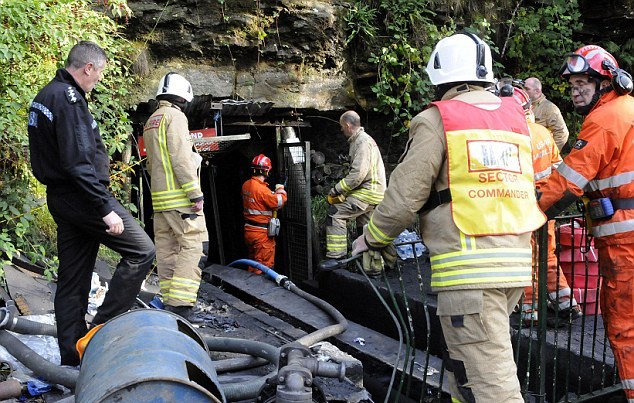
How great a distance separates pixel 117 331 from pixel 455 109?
1.86 meters

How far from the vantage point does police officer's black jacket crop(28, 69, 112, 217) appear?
385 centimetres

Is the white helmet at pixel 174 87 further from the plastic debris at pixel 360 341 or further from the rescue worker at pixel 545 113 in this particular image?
the rescue worker at pixel 545 113

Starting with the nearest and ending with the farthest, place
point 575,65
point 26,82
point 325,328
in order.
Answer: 1. point 575,65
2. point 325,328
3. point 26,82

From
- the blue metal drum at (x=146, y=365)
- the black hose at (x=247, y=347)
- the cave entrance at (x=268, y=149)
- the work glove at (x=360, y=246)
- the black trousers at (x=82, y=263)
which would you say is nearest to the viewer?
the blue metal drum at (x=146, y=365)

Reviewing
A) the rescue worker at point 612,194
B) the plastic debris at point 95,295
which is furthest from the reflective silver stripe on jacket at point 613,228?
the plastic debris at point 95,295

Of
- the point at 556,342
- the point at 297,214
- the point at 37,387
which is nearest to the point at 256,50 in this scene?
the point at 297,214

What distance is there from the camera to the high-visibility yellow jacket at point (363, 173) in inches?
320

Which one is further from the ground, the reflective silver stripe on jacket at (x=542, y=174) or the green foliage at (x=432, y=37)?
the green foliage at (x=432, y=37)

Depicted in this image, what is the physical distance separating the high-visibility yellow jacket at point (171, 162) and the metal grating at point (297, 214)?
3.71 meters

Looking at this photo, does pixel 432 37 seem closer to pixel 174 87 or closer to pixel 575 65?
pixel 174 87

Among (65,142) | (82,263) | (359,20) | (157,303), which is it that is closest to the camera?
(65,142)

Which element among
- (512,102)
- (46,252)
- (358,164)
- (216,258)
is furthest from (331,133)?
(512,102)

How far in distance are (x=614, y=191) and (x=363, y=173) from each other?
14.1 ft

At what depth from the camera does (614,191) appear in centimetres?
402
